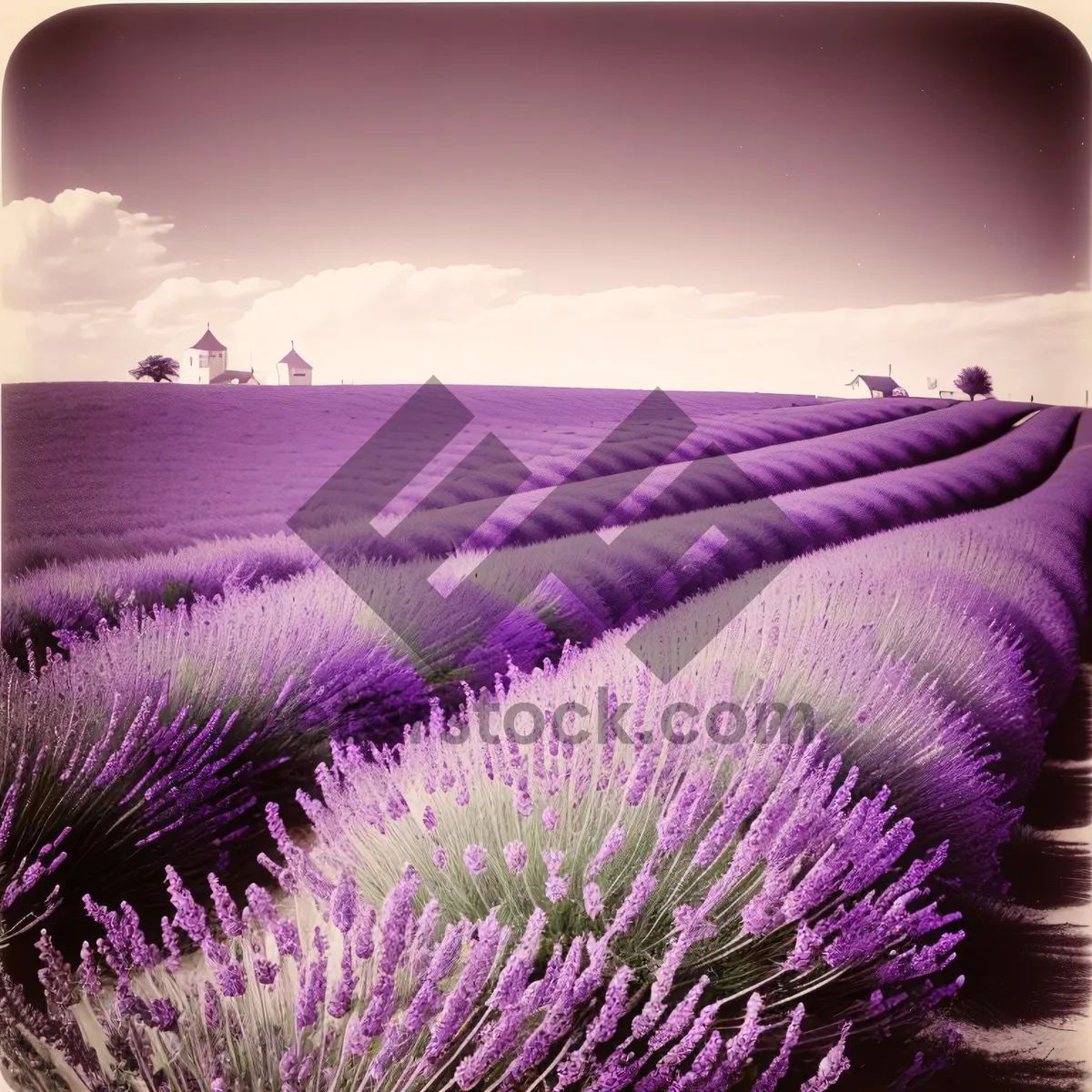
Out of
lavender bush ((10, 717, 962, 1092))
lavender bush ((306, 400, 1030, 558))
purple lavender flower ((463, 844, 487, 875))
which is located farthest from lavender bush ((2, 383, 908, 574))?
purple lavender flower ((463, 844, 487, 875))

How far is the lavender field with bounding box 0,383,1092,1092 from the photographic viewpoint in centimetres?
117

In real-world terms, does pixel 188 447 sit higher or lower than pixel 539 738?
higher

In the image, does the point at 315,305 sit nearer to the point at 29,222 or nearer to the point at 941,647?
the point at 29,222

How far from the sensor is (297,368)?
6.53ft

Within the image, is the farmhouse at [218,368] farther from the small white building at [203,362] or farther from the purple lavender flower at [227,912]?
the purple lavender flower at [227,912]

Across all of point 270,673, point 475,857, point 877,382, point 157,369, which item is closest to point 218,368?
point 157,369

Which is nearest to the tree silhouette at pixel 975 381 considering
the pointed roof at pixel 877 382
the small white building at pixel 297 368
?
the pointed roof at pixel 877 382

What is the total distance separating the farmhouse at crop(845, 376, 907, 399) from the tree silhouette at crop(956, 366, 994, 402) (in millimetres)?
131

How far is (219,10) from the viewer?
1.94 m

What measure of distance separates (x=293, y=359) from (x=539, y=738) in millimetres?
1098

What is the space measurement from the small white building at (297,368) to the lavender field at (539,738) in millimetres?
43

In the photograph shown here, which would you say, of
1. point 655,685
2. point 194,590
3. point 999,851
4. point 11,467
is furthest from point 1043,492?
point 11,467

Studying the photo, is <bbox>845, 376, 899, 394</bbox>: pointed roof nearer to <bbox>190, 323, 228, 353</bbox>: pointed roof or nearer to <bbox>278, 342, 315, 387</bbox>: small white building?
<bbox>278, 342, 315, 387</bbox>: small white building

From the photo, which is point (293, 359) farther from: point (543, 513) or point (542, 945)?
point (542, 945)
